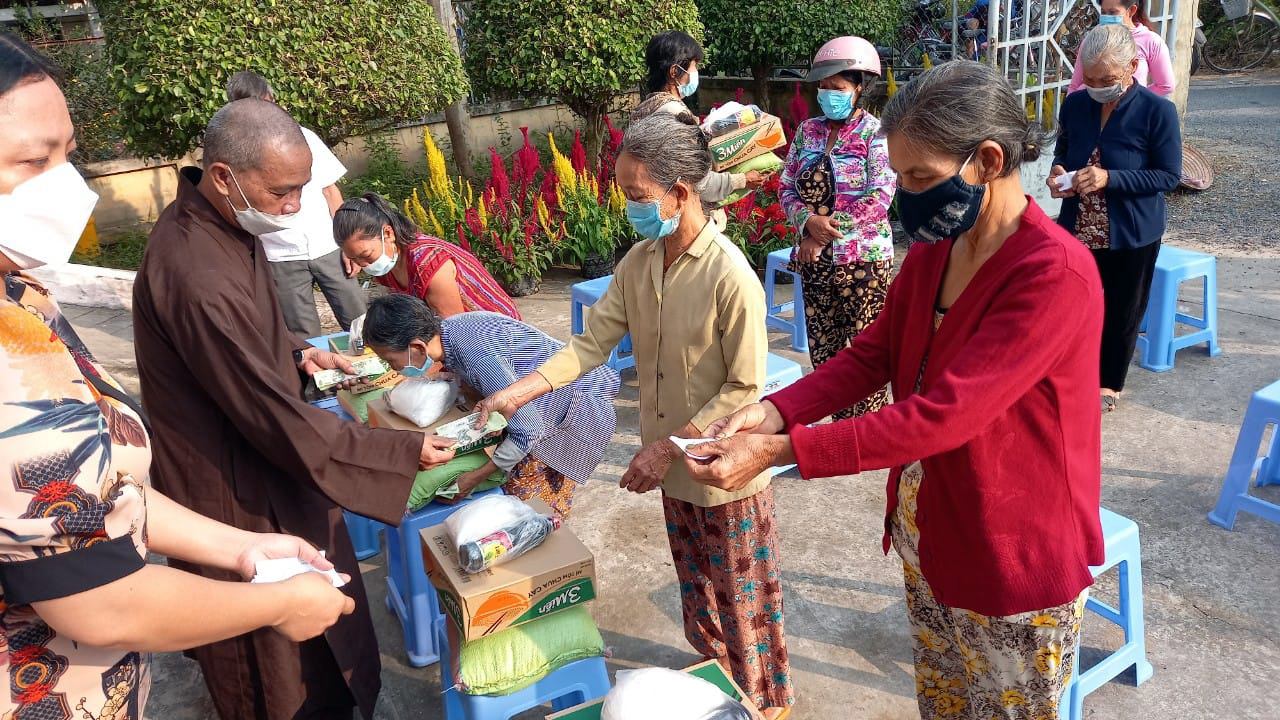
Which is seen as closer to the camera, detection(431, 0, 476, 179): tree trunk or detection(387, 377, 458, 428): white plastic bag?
detection(387, 377, 458, 428): white plastic bag

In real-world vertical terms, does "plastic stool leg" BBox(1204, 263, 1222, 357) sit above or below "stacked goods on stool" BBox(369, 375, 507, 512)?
below

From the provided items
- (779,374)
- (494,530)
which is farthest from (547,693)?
(779,374)

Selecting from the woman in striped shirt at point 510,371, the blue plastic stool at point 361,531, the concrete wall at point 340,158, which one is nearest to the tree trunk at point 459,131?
the concrete wall at point 340,158

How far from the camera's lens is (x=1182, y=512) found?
12.1ft

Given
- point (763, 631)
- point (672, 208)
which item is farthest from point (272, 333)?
point (763, 631)

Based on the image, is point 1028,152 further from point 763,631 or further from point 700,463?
point 763,631

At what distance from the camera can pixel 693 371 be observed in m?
2.40

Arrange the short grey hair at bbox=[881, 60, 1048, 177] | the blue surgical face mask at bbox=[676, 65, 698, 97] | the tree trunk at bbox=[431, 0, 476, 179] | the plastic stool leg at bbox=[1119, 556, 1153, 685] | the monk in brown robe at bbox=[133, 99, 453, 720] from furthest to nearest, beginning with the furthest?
the tree trunk at bbox=[431, 0, 476, 179] < the blue surgical face mask at bbox=[676, 65, 698, 97] < the plastic stool leg at bbox=[1119, 556, 1153, 685] < the monk in brown robe at bbox=[133, 99, 453, 720] < the short grey hair at bbox=[881, 60, 1048, 177]

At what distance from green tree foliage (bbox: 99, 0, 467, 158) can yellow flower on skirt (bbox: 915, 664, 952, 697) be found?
5.31 metres

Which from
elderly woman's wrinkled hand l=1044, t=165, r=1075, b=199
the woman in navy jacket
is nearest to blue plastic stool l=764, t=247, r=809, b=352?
elderly woman's wrinkled hand l=1044, t=165, r=1075, b=199

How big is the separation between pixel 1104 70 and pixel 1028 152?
2753 mm

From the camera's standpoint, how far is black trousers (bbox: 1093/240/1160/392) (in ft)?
14.0

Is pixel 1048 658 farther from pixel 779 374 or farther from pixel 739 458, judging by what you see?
pixel 779 374

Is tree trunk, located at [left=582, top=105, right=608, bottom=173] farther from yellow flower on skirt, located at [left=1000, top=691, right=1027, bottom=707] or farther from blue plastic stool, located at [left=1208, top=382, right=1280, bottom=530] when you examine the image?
yellow flower on skirt, located at [left=1000, top=691, right=1027, bottom=707]
